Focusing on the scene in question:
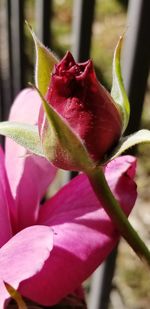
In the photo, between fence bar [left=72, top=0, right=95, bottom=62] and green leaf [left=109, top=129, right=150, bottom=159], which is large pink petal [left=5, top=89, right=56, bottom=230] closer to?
green leaf [left=109, top=129, right=150, bottom=159]

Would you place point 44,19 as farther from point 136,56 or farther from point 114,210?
point 114,210

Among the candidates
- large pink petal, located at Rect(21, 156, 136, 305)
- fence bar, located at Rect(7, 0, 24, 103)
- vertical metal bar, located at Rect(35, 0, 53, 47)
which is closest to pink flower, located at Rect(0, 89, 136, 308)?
large pink petal, located at Rect(21, 156, 136, 305)

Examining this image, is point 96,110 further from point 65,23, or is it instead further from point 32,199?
point 65,23

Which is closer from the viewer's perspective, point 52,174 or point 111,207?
point 111,207

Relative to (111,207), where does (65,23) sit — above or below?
below

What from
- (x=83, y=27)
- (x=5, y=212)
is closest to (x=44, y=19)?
(x=83, y=27)

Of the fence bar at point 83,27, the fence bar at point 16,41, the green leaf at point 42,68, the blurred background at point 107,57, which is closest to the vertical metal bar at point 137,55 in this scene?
the blurred background at point 107,57

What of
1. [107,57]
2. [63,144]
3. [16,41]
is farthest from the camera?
[107,57]

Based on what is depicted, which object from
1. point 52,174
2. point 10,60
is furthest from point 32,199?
point 10,60
